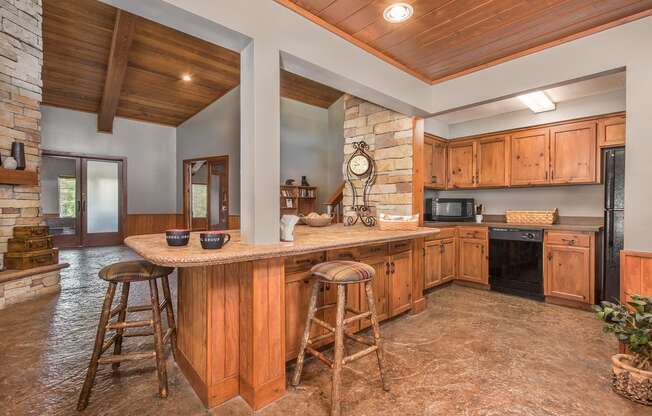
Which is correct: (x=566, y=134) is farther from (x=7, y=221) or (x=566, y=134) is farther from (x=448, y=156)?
(x=7, y=221)

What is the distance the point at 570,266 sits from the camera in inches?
131

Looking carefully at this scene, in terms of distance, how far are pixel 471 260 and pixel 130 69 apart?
6386 millimetres

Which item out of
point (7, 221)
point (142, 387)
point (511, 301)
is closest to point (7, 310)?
point (7, 221)

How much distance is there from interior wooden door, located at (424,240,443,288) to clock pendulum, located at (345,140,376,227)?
3.10ft

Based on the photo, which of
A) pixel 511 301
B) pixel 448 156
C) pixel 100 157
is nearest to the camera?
pixel 511 301

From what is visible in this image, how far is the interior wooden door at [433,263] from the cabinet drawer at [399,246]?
2.89 ft

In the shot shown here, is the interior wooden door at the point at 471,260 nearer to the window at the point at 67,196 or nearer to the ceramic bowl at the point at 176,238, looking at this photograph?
the ceramic bowl at the point at 176,238

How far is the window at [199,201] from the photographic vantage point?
7785 millimetres

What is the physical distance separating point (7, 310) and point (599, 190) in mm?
6600

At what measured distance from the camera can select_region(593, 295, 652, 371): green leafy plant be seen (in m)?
1.69

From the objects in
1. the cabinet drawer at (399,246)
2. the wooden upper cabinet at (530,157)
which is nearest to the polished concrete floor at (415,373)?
the cabinet drawer at (399,246)

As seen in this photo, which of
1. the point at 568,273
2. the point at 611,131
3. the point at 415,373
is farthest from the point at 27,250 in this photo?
the point at 611,131

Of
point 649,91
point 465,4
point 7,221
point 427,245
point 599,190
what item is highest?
point 465,4

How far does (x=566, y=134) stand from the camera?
3.72 meters
